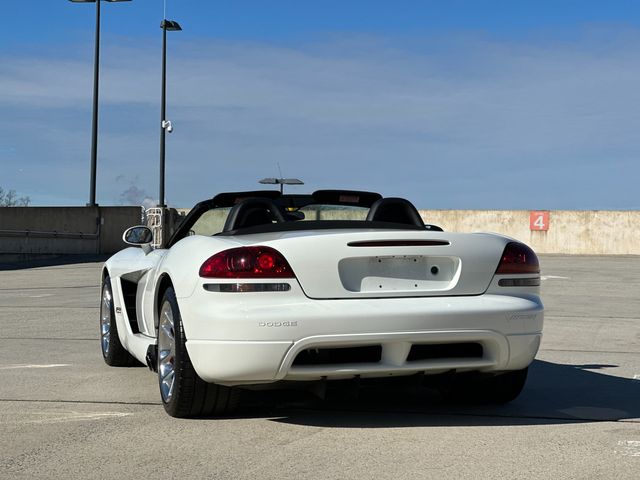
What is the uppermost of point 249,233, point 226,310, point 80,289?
point 249,233

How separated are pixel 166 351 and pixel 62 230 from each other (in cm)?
3244

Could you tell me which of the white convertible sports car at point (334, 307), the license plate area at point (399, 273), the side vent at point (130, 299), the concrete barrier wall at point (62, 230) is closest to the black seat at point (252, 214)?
the white convertible sports car at point (334, 307)

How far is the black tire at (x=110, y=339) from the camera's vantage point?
7.77 meters

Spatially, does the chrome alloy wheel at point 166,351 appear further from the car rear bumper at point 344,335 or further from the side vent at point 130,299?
the side vent at point 130,299

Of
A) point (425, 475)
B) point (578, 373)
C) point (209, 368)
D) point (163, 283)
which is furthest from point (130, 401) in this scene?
point (578, 373)

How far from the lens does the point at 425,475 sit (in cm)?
436

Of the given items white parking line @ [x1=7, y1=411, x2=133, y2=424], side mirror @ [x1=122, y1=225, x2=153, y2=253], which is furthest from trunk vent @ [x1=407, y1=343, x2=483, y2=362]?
side mirror @ [x1=122, y1=225, x2=153, y2=253]

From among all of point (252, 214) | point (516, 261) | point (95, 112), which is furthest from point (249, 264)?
point (95, 112)

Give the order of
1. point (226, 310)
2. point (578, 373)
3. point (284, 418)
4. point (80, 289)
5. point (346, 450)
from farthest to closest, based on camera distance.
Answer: point (80, 289) < point (578, 373) < point (284, 418) < point (226, 310) < point (346, 450)

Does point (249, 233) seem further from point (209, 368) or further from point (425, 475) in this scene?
point (425, 475)

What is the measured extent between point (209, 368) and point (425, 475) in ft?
4.52

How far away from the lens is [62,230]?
3731 centimetres

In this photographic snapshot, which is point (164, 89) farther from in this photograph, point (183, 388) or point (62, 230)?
point (183, 388)

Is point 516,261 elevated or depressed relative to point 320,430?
elevated
